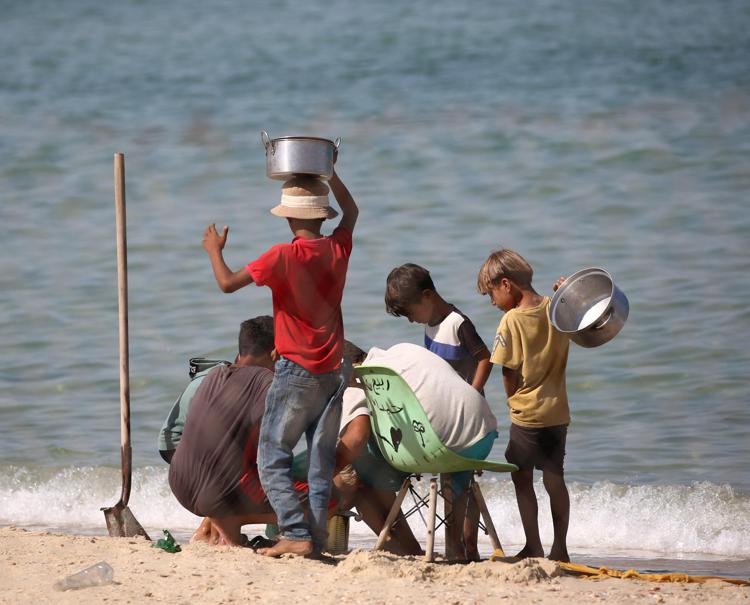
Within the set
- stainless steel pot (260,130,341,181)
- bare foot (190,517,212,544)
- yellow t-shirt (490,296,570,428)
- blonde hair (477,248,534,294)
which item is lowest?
bare foot (190,517,212,544)

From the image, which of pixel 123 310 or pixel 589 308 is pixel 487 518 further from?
pixel 123 310

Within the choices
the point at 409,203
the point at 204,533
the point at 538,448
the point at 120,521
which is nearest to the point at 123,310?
the point at 120,521

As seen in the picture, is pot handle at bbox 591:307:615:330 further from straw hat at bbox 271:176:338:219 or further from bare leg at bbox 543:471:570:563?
straw hat at bbox 271:176:338:219

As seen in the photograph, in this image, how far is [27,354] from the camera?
31.5 feet

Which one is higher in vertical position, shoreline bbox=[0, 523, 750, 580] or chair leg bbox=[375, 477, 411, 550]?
chair leg bbox=[375, 477, 411, 550]

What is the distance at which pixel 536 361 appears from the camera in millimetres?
4844

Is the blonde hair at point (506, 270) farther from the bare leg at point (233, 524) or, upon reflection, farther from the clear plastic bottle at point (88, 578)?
the clear plastic bottle at point (88, 578)

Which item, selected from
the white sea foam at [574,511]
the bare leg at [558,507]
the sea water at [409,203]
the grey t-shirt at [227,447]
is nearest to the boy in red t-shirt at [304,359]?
the grey t-shirt at [227,447]

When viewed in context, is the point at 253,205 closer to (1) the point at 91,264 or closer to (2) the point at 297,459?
(1) the point at 91,264

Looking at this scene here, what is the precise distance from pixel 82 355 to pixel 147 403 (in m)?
1.21

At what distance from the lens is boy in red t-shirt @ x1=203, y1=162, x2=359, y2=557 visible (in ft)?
14.4

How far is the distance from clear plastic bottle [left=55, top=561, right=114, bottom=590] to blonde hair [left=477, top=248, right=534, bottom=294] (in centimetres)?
191

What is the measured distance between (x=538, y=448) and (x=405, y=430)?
69 centimetres

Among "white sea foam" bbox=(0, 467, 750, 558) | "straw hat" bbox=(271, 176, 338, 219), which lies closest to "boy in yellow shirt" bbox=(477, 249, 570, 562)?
"straw hat" bbox=(271, 176, 338, 219)
